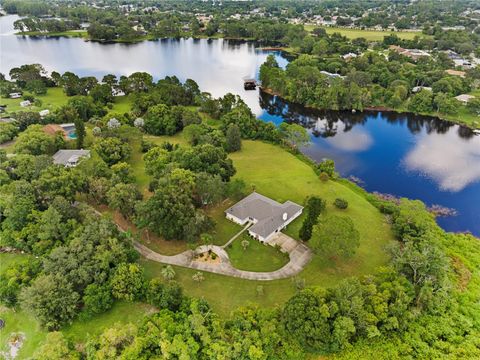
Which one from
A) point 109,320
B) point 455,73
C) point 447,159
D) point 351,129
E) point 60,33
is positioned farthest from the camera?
point 60,33

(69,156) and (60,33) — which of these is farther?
(60,33)

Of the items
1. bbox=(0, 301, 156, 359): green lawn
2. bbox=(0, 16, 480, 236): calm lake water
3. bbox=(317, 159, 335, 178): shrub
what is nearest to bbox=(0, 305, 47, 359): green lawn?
bbox=(0, 301, 156, 359): green lawn

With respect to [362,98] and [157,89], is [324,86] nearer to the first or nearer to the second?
[362,98]

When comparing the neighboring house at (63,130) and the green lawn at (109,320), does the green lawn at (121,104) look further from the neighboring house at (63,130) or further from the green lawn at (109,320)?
the green lawn at (109,320)

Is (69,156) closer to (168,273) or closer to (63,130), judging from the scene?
(63,130)

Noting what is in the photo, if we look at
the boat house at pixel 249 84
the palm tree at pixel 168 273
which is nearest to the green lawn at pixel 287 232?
the palm tree at pixel 168 273

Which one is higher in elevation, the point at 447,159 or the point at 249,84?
the point at 249,84

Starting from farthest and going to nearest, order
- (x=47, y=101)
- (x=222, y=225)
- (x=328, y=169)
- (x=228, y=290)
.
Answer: (x=47, y=101), (x=328, y=169), (x=222, y=225), (x=228, y=290)

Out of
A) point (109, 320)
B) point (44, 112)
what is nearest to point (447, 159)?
point (109, 320)
